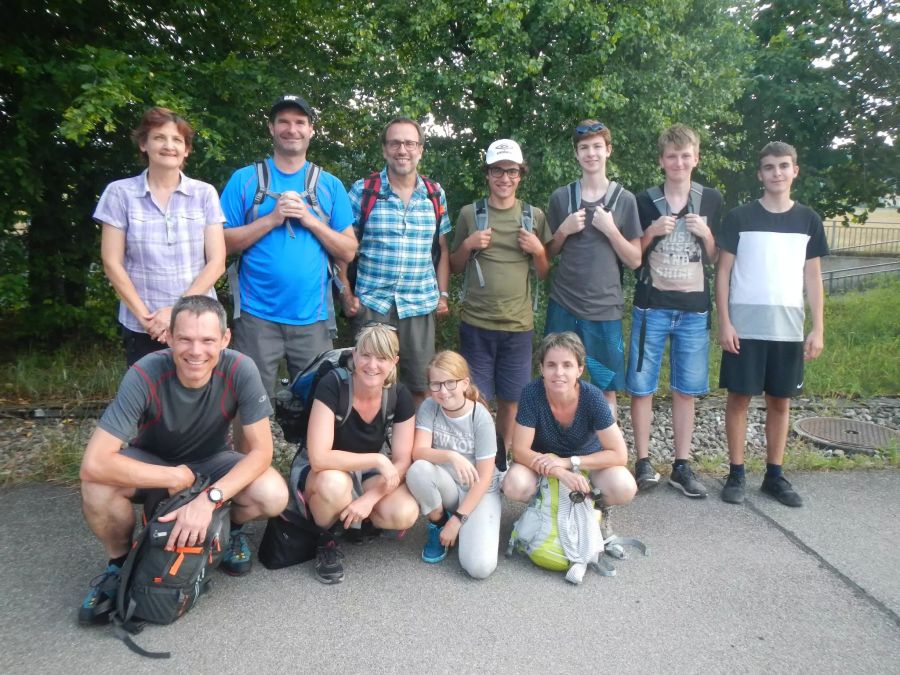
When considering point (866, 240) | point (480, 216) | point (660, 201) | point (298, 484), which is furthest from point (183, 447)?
point (866, 240)

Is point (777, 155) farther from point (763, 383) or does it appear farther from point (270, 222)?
point (270, 222)

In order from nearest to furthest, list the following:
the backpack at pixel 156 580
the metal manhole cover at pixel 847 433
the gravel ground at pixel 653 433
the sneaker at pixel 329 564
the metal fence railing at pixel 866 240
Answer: the backpack at pixel 156 580 → the sneaker at pixel 329 564 → the gravel ground at pixel 653 433 → the metal manhole cover at pixel 847 433 → the metal fence railing at pixel 866 240

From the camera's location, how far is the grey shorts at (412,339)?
426 centimetres

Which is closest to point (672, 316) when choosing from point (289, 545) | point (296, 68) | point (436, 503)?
point (436, 503)

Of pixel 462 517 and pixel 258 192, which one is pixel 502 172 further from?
pixel 462 517

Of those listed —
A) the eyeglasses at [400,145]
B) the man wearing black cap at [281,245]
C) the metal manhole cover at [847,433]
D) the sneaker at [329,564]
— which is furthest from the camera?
the metal manhole cover at [847,433]

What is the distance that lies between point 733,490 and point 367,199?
2.90 m

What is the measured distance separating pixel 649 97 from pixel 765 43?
6.52m

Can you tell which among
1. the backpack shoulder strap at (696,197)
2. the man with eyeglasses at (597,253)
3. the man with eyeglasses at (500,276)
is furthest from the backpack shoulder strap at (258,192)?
the backpack shoulder strap at (696,197)

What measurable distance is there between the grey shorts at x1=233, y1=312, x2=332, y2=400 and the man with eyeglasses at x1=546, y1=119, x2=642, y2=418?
1.60 m

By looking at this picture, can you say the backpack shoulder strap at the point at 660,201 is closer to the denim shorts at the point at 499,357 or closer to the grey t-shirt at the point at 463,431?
the denim shorts at the point at 499,357

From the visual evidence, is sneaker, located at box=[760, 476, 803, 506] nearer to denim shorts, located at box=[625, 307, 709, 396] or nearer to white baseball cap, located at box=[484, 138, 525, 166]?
denim shorts, located at box=[625, 307, 709, 396]

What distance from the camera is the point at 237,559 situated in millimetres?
3357

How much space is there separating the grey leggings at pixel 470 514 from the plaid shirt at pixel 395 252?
1112mm
